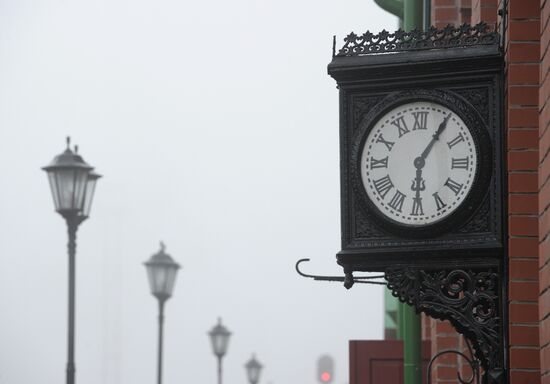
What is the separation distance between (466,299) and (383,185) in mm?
569

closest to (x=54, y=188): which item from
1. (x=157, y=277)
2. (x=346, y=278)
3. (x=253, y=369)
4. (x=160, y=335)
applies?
(x=157, y=277)

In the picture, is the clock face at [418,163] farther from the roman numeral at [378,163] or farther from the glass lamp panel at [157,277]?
the glass lamp panel at [157,277]

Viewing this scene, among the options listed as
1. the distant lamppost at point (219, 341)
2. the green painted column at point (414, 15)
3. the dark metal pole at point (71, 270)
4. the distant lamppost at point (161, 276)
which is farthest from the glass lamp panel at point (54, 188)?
the distant lamppost at point (219, 341)

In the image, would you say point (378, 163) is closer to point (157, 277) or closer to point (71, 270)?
point (71, 270)

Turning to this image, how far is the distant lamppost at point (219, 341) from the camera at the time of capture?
4009 cm

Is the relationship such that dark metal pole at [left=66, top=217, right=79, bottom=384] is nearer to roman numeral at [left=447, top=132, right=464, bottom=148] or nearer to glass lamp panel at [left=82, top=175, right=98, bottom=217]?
glass lamp panel at [left=82, top=175, right=98, bottom=217]

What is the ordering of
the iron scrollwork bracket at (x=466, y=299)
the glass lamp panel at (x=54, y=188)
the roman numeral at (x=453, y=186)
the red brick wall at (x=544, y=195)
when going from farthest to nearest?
the glass lamp panel at (x=54, y=188)
the roman numeral at (x=453, y=186)
the iron scrollwork bracket at (x=466, y=299)
the red brick wall at (x=544, y=195)

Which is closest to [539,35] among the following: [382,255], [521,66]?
[521,66]

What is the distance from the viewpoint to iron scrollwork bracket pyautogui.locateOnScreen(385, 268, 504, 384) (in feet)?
20.9

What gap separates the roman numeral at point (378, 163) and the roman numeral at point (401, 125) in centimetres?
12

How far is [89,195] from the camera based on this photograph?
61.2 ft

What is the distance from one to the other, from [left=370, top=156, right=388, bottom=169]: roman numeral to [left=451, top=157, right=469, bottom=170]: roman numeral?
0.90 feet

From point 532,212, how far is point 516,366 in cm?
60

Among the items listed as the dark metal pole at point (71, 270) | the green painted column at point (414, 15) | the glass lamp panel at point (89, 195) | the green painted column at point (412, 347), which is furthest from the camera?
the glass lamp panel at point (89, 195)
